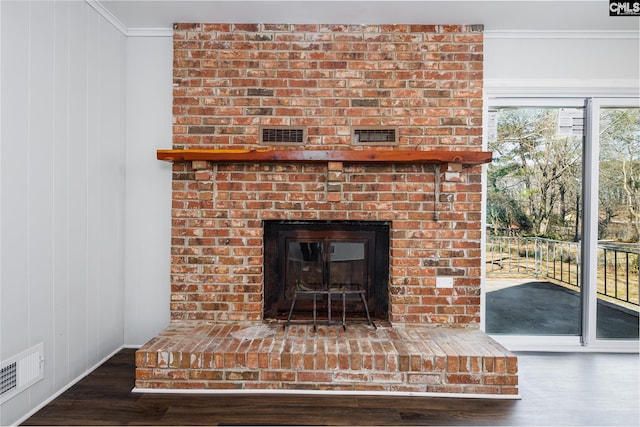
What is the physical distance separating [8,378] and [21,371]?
0.07 m

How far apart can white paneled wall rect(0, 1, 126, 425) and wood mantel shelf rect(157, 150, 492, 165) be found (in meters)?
0.50

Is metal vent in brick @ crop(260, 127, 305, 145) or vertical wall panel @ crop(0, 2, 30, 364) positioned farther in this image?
metal vent in brick @ crop(260, 127, 305, 145)

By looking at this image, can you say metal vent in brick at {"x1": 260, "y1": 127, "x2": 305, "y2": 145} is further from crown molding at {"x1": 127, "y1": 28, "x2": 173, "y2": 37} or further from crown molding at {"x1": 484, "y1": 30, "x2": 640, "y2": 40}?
crown molding at {"x1": 484, "y1": 30, "x2": 640, "y2": 40}

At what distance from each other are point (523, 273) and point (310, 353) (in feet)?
5.91

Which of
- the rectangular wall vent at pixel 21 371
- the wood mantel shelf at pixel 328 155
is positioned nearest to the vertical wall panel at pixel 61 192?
the rectangular wall vent at pixel 21 371

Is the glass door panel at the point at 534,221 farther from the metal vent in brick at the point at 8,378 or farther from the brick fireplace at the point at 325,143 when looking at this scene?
the metal vent in brick at the point at 8,378

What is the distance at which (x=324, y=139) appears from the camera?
8.93 ft

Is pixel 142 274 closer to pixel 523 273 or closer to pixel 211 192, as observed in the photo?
pixel 211 192

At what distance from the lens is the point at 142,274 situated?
2.83 metres

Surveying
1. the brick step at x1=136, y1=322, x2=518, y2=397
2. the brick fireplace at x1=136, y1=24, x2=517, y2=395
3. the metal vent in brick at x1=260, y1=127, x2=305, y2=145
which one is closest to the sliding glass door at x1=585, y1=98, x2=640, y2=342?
the brick fireplace at x1=136, y1=24, x2=517, y2=395

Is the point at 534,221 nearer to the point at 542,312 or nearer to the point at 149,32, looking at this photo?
the point at 542,312

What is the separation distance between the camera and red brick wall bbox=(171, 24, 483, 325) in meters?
2.71

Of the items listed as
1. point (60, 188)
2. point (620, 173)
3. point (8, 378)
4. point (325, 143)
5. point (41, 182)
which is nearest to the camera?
point (8, 378)

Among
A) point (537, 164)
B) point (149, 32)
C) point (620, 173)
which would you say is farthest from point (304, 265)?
point (620, 173)
